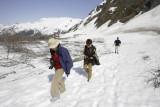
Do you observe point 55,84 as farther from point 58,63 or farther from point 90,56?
point 90,56

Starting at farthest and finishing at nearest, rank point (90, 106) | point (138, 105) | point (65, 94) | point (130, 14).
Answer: point (130, 14), point (65, 94), point (90, 106), point (138, 105)

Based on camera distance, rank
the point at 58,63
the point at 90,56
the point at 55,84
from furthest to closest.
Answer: the point at 90,56 → the point at 58,63 → the point at 55,84

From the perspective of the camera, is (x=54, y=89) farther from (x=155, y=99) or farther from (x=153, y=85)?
(x=153, y=85)

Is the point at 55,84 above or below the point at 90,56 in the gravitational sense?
below

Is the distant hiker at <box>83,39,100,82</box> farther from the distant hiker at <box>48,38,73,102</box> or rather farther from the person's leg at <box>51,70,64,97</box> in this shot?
the person's leg at <box>51,70,64,97</box>

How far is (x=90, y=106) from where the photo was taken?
12.8 feet

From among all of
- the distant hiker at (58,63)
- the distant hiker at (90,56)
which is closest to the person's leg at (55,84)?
the distant hiker at (58,63)

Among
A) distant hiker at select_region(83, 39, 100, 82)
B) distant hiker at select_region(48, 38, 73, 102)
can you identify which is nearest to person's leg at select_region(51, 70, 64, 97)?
distant hiker at select_region(48, 38, 73, 102)

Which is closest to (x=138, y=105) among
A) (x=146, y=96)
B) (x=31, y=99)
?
(x=146, y=96)

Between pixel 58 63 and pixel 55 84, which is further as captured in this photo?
pixel 58 63

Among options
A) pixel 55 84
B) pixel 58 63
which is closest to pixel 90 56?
pixel 58 63

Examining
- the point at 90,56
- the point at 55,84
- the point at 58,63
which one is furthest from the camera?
the point at 90,56

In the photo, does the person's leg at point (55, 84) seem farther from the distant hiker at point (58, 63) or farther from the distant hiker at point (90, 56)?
the distant hiker at point (90, 56)

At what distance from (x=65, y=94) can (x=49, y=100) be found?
637 millimetres
